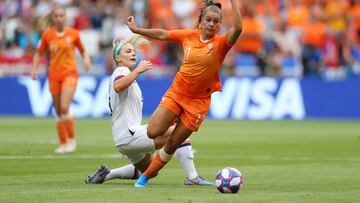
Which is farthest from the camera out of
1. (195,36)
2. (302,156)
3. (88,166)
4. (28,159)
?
(302,156)

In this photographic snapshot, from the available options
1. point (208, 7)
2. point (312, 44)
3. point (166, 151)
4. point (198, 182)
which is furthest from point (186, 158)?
point (312, 44)

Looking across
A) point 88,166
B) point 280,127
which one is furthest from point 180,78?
point 280,127

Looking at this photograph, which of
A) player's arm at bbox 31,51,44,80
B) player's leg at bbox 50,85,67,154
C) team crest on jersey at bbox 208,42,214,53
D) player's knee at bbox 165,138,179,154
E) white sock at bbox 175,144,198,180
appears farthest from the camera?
player's arm at bbox 31,51,44,80

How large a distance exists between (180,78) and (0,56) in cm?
2280

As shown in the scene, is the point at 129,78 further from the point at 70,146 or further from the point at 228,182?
the point at 70,146

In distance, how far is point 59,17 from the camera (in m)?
19.6

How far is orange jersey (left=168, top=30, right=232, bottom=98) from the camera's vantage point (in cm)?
1265

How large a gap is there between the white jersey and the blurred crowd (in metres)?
17.6

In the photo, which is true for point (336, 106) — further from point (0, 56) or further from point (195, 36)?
point (195, 36)

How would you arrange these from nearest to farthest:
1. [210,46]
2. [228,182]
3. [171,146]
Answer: [228,182]
[210,46]
[171,146]

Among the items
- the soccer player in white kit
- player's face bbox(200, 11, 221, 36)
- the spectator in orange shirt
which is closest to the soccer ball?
the soccer player in white kit

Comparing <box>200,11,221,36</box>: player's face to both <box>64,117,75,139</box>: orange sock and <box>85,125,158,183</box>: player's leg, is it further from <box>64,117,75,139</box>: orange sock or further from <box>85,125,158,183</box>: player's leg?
<box>64,117,75,139</box>: orange sock

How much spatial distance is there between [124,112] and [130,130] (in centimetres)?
26

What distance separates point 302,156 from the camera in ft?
60.1
